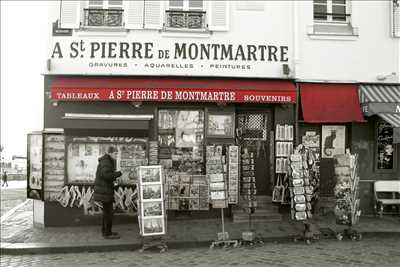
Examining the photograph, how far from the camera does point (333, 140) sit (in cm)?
1209

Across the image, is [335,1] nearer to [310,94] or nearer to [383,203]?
[310,94]

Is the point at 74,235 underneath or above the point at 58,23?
underneath

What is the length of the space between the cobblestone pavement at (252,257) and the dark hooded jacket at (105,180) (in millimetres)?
1175

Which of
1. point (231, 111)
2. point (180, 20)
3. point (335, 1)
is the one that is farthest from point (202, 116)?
point (335, 1)

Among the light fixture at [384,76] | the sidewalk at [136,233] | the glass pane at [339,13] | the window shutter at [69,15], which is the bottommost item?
the sidewalk at [136,233]

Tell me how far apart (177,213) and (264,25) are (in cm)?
470

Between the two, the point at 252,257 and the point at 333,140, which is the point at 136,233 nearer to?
the point at 252,257

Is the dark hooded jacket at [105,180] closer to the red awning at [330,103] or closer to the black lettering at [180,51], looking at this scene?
the black lettering at [180,51]

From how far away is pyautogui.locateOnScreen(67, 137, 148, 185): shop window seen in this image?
1127cm

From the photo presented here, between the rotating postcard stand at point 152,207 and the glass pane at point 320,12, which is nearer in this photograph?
the rotating postcard stand at point 152,207

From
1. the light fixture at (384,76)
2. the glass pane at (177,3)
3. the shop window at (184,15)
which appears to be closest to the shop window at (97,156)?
the shop window at (184,15)

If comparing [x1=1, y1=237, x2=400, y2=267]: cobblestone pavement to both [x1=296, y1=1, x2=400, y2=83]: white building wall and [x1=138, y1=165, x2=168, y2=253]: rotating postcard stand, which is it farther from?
[x1=296, y1=1, x2=400, y2=83]: white building wall

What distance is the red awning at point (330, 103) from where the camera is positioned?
11547mm

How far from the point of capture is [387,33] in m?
12.2
